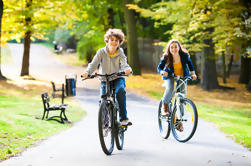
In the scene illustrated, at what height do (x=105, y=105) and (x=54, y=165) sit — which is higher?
(x=105, y=105)

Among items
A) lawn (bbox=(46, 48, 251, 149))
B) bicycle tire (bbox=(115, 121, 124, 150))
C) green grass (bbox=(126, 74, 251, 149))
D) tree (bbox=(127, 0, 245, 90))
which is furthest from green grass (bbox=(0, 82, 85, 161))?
tree (bbox=(127, 0, 245, 90))

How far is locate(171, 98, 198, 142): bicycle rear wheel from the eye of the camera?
7.10m

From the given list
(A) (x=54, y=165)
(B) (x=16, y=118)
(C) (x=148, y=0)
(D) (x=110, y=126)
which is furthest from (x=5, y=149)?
(C) (x=148, y=0)

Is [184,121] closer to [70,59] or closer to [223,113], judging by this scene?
[223,113]

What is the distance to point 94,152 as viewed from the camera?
646cm

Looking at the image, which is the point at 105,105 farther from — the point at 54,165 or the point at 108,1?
the point at 108,1

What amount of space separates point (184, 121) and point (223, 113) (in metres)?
7.68

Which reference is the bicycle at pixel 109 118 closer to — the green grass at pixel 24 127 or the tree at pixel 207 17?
the green grass at pixel 24 127

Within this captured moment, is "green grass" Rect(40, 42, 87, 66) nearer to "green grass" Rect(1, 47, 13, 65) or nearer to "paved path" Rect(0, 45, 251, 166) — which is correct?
"green grass" Rect(1, 47, 13, 65)

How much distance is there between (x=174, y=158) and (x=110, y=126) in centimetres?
110

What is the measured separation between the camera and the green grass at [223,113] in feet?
29.3

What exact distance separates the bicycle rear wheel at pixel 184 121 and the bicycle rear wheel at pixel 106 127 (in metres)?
1.59

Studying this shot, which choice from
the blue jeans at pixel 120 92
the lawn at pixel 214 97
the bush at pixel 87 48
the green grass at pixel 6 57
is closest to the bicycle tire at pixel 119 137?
the blue jeans at pixel 120 92

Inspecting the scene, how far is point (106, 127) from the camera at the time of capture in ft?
20.3
